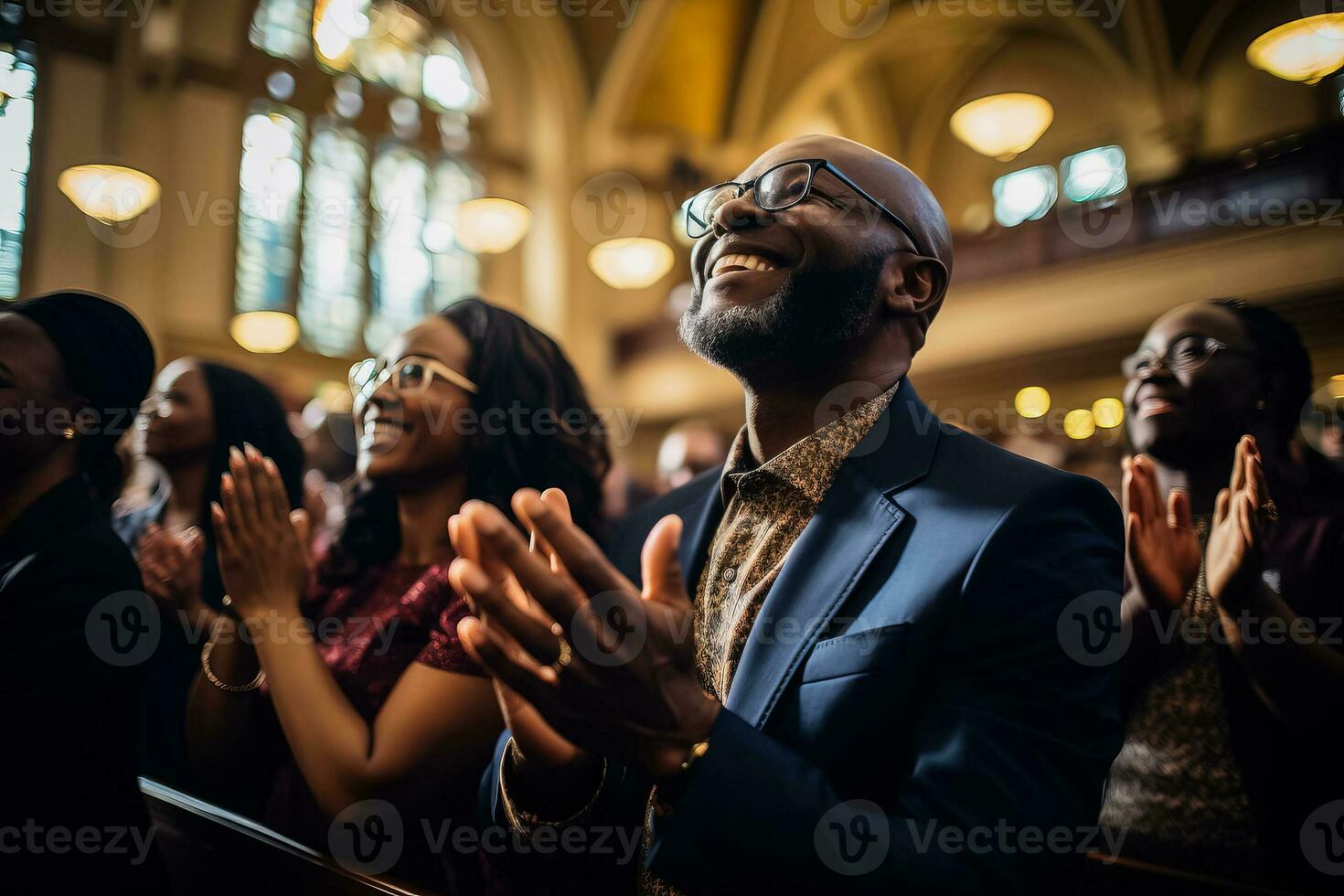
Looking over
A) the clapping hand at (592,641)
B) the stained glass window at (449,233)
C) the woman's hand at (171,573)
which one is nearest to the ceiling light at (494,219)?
the stained glass window at (449,233)

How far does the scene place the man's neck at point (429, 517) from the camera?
203cm

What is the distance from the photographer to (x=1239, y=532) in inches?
58.6

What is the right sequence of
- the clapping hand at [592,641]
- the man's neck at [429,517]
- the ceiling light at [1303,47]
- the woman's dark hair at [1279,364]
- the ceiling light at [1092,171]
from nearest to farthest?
the clapping hand at [592,641] → the woman's dark hair at [1279,364] → the man's neck at [429,517] → the ceiling light at [1303,47] → the ceiling light at [1092,171]

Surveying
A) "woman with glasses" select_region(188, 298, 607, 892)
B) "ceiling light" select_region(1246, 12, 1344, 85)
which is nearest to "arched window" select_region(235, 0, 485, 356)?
"ceiling light" select_region(1246, 12, 1344, 85)

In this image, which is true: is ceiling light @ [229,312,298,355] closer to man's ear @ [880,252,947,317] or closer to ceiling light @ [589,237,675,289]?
ceiling light @ [589,237,675,289]

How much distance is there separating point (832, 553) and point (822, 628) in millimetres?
131

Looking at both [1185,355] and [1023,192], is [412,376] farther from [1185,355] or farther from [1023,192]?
[1023,192]

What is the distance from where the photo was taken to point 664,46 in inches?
484

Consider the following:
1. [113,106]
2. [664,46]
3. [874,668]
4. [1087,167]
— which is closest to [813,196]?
[874,668]

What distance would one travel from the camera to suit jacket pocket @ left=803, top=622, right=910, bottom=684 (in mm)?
1176

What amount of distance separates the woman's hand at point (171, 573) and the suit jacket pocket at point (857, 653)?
5.16 ft

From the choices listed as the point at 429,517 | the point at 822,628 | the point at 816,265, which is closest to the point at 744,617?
the point at 822,628

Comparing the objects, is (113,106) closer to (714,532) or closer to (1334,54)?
(714,532)

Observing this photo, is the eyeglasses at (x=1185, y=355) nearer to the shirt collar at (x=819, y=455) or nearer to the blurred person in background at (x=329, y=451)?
the shirt collar at (x=819, y=455)
